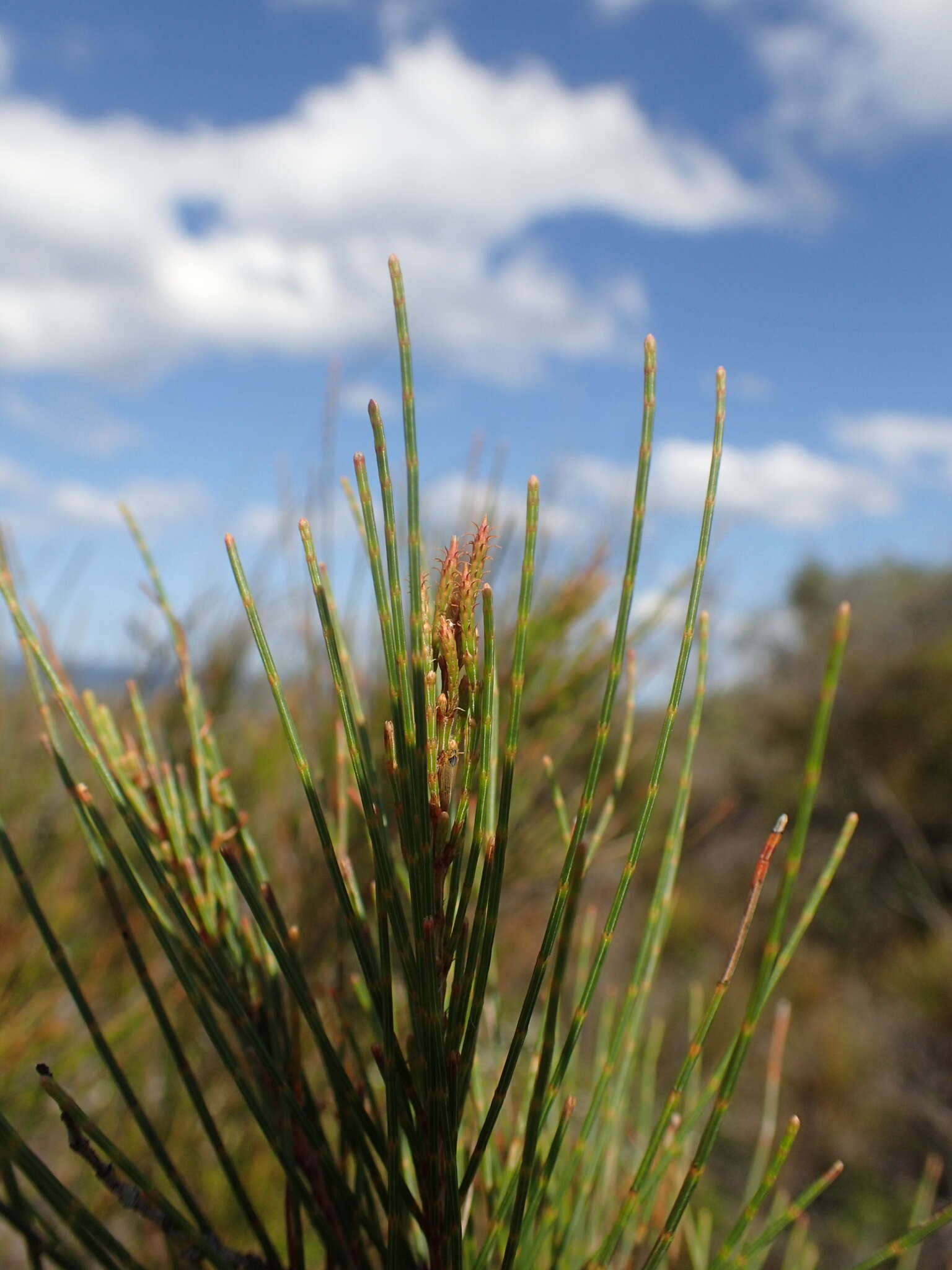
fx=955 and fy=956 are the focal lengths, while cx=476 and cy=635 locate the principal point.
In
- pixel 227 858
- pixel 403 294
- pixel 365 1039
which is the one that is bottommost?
pixel 365 1039

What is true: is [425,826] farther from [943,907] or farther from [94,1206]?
[943,907]

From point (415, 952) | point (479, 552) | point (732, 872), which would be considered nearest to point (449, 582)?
point (479, 552)

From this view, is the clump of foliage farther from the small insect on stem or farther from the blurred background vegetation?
the blurred background vegetation

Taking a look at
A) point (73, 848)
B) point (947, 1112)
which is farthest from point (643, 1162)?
point (947, 1112)

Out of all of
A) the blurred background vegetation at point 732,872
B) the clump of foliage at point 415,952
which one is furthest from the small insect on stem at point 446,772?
the blurred background vegetation at point 732,872

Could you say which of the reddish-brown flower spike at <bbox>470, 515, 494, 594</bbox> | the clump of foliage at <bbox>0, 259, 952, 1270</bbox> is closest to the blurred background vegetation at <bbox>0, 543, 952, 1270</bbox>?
the clump of foliage at <bbox>0, 259, 952, 1270</bbox>

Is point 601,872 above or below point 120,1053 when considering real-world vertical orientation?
below

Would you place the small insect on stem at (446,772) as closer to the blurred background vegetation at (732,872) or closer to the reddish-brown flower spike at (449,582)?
the reddish-brown flower spike at (449,582)

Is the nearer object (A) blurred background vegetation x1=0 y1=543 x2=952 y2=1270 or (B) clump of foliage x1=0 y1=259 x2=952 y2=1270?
(B) clump of foliage x1=0 y1=259 x2=952 y2=1270
